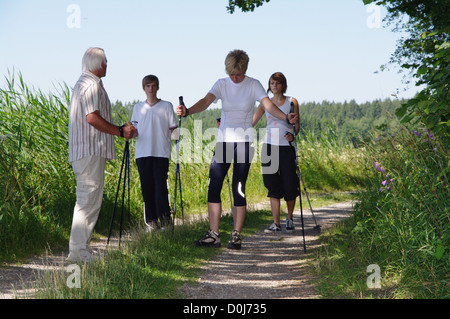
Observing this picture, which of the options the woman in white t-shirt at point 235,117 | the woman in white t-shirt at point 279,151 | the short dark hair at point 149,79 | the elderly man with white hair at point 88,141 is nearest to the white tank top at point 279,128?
the woman in white t-shirt at point 279,151

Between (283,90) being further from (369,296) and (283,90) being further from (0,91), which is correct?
(0,91)

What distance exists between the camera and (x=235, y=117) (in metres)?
5.86

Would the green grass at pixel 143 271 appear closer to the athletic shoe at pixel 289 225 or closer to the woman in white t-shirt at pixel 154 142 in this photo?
the woman in white t-shirt at pixel 154 142

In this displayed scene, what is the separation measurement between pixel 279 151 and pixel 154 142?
5.75 feet

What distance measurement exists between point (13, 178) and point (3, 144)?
24.6 inches

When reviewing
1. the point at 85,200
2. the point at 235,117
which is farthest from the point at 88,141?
the point at 235,117

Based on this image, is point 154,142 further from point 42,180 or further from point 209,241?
point 42,180

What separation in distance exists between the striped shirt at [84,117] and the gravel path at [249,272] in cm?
115

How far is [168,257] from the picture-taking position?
550cm

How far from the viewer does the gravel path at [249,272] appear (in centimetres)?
457
